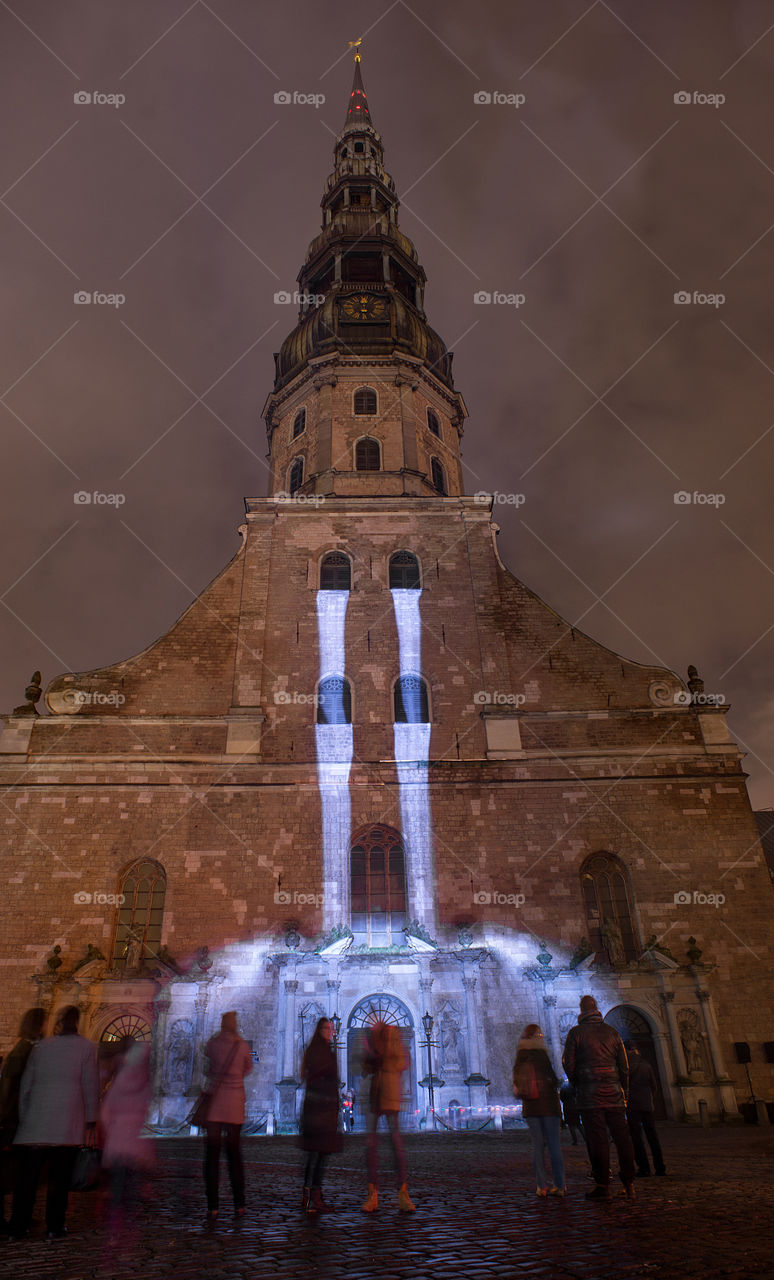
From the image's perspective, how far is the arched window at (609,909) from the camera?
15173 millimetres

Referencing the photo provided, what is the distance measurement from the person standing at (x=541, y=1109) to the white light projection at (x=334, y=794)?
9705mm

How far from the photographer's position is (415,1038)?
46.1 feet

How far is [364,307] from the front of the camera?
25234 mm

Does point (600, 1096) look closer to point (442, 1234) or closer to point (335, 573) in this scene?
point (442, 1234)

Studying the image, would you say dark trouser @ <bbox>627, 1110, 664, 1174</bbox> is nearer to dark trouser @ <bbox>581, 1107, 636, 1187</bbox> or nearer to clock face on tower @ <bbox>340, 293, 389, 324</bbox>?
dark trouser @ <bbox>581, 1107, 636, 1187</bbox>

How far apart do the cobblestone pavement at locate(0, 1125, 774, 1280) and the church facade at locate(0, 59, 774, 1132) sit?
6.82 m

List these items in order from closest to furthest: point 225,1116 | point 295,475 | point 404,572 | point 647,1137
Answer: point 225,1116, point 647,1137, point 404,572, point 295,475

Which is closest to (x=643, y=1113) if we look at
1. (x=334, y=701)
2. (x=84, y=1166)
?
(x=84, y=1166)

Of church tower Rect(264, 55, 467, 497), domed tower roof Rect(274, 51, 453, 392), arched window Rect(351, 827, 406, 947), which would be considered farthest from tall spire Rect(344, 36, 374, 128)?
arched window Rect(351, 827, 406, 947)

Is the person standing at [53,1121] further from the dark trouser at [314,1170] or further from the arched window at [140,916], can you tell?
the arched window at [140,916]

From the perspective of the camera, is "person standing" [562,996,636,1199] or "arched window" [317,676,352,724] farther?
"arched window" [317,676,352,724]

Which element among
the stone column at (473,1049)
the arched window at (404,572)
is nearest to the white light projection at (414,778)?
the arched window at (404,572)

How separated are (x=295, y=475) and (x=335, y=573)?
4.87 meters

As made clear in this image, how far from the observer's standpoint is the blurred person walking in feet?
21.9
